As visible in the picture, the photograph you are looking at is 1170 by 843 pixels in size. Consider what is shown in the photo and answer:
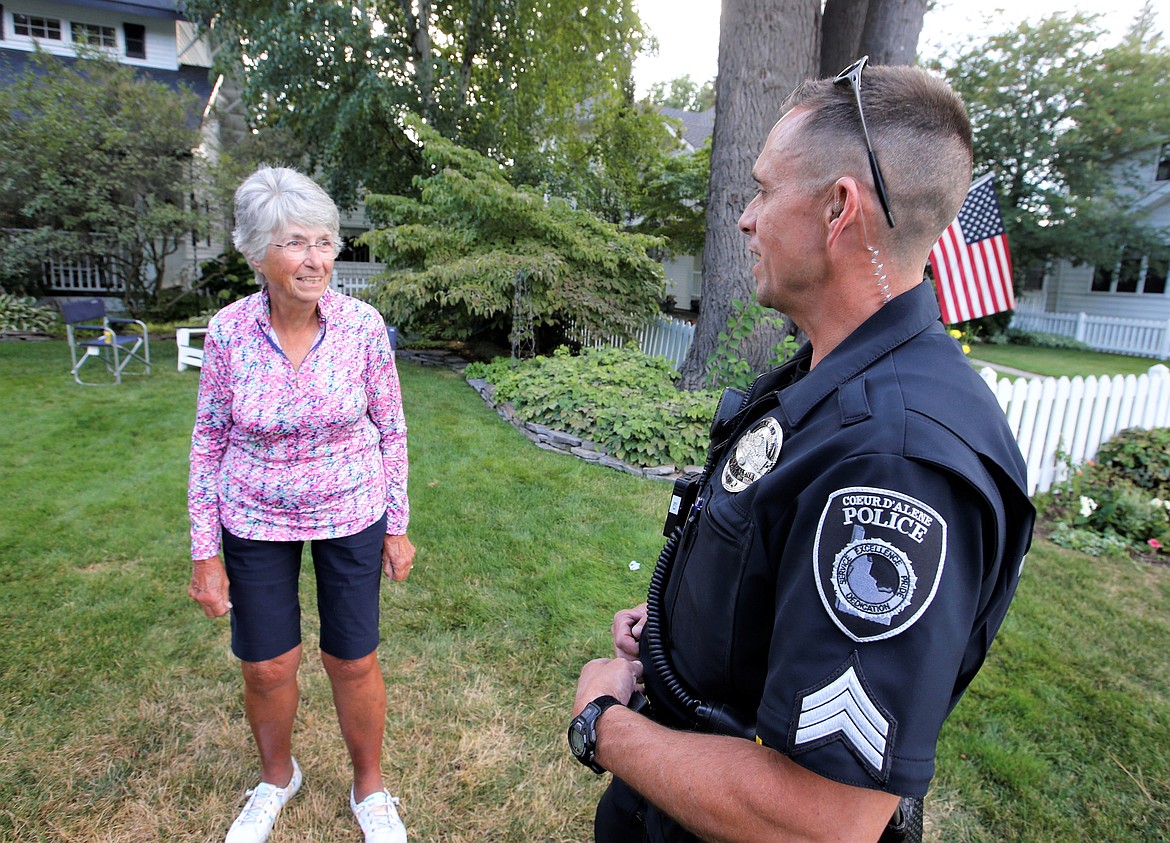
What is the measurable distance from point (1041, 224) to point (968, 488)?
21.5m

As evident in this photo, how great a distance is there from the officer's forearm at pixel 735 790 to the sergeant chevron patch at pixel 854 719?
0.06 m

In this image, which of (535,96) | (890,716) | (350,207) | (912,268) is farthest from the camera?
(350,207)

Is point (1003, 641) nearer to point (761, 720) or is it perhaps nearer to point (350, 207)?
point (761, 720)

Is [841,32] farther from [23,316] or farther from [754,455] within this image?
[23,316]

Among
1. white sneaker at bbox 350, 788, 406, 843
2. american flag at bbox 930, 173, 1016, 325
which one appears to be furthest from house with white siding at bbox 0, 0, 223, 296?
white sneaker at bbox 350, 788, 406, 843

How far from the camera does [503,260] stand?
916 centimetres

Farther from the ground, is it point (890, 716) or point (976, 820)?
point (890, 716)

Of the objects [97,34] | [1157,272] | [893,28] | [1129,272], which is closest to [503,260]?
[893,28]

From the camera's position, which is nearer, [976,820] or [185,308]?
[976,820]

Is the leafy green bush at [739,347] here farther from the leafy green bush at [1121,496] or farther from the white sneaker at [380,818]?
the white sneaker at [380,818]

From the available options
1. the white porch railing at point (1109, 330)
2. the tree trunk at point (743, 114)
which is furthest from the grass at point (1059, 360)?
the tree trunk at point (743, 114)

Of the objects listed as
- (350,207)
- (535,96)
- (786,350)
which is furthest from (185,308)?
(786,350)

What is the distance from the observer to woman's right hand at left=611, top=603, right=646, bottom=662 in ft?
4.55

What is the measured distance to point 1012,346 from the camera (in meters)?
17.8
